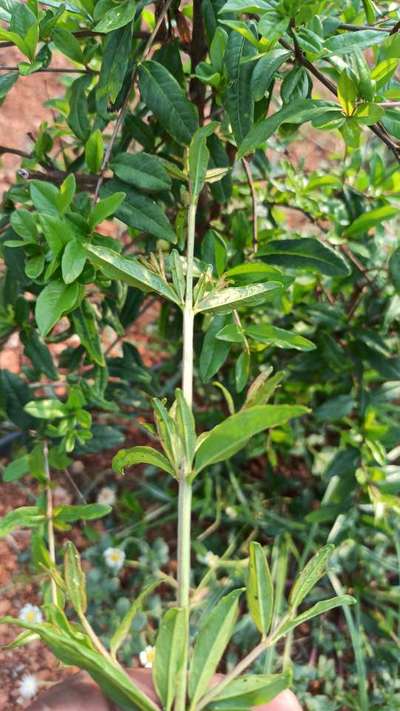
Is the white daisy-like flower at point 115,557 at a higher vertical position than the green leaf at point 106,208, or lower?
lower

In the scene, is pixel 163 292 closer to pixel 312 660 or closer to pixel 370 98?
pixel 370 98

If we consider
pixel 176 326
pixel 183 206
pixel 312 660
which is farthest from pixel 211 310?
pixel 312 660

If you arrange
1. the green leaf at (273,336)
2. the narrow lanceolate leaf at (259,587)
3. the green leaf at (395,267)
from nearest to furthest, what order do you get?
the narrow lanceolate leaf at (259,587)
the green leaf at (273,336)
the green leaf at (395,267)

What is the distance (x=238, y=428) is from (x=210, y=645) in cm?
18

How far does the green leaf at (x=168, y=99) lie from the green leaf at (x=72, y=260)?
0.61ft

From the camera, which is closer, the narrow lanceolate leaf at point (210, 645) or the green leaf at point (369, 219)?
the narrow lanceolate leaf at point (210, 645)

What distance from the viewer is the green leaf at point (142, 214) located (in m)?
0.85

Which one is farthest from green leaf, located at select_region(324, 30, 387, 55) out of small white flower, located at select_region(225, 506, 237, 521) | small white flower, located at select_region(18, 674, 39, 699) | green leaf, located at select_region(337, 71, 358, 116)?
small white flower, located at select_region(18, 674, 39, 699)

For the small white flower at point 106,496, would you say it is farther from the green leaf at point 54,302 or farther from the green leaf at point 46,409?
the green leaf at point 54,302

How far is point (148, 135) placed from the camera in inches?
37.0

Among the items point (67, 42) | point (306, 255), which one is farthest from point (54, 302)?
point (306, 255)

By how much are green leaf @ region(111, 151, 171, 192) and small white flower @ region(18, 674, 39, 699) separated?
0.87m

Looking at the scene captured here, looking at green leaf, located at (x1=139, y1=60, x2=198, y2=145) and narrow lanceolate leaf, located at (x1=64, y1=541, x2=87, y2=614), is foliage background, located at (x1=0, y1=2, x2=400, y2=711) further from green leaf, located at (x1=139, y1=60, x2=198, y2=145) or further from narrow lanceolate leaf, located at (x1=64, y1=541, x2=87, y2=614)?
narrow lanceolate leaf, located at (x1=64, y1=541, x2=87, y2=614)

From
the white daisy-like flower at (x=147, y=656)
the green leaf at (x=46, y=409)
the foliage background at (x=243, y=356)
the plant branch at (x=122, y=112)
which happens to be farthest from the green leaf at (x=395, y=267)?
the white daisy-like flower at (x=147, y=656)
